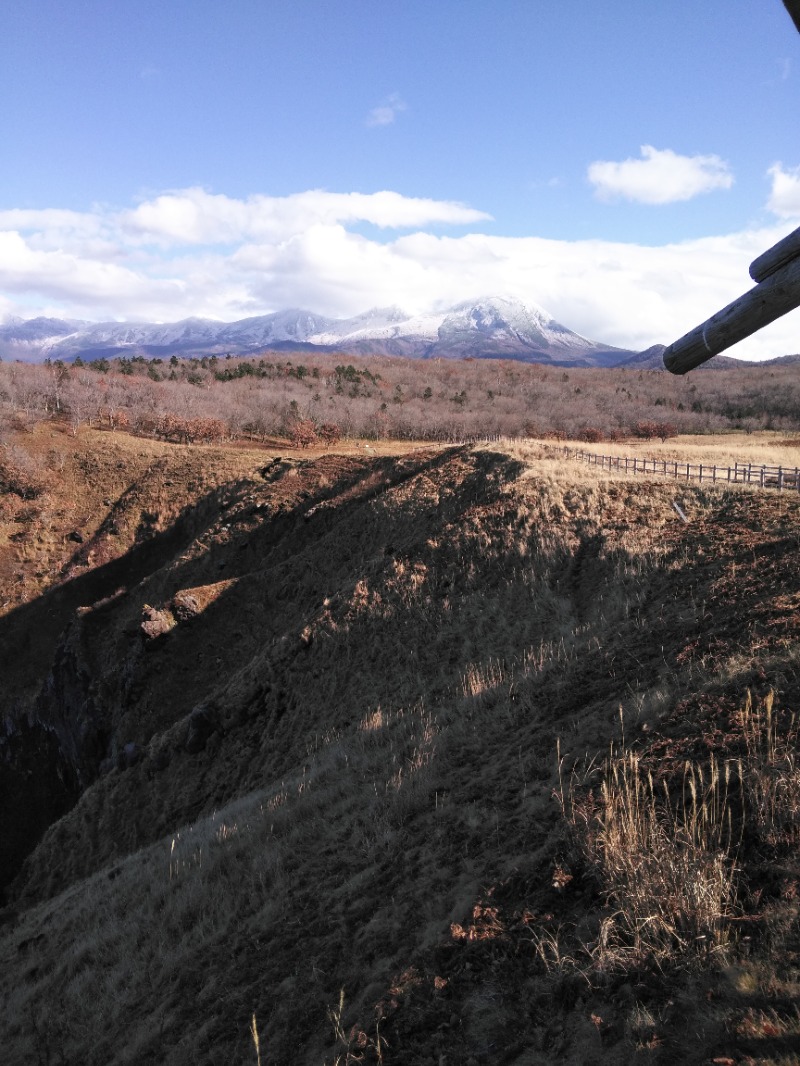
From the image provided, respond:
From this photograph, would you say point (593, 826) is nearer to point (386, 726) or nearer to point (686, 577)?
point (386, 726)

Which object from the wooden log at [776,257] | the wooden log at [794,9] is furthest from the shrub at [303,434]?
the wooden log at [794,9]

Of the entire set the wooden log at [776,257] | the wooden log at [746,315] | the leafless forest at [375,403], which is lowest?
the wooden log at [746,315]

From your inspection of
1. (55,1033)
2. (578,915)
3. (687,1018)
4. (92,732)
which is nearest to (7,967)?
(55,1033)

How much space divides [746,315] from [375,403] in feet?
313

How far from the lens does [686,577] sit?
15.1 metres

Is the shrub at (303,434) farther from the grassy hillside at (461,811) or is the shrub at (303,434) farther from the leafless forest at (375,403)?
the grassy hillside at (461,811)

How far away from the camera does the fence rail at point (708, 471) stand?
76.5 ft

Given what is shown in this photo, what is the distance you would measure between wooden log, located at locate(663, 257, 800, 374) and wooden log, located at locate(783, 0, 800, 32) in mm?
Result: 943

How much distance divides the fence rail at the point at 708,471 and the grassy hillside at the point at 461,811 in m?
2.08

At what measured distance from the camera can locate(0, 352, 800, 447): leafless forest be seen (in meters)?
72.6

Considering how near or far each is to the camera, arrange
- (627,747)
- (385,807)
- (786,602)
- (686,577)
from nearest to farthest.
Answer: (627,747), (385,807), (786,602), (686,577)

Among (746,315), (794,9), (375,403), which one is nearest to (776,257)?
(746,315)

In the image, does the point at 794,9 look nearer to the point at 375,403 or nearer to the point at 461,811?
the point at 461,811

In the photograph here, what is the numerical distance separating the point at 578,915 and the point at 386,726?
9.35 meters
